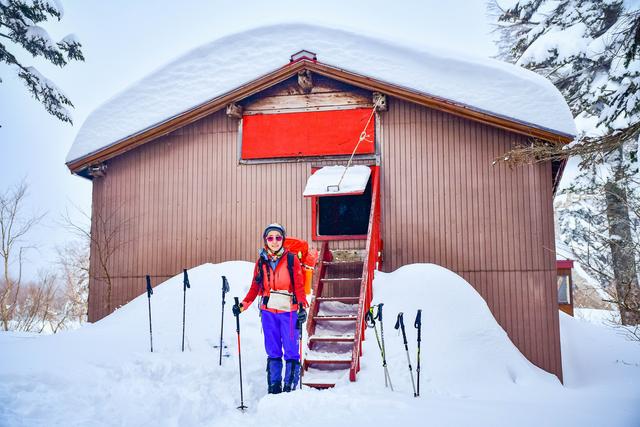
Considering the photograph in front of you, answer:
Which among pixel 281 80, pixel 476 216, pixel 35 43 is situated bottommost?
pixel 476 216

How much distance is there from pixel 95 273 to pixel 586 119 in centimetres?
1449

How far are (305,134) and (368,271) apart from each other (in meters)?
3.80

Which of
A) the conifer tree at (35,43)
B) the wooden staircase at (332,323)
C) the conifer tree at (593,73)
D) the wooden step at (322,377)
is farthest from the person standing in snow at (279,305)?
the conifer tree at (593,73)

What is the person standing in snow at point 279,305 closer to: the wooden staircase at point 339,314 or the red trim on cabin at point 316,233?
the wooden staircase at point 339,314

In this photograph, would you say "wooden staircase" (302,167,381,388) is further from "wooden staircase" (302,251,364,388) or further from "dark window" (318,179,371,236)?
"dark window" (318,179,371,236)

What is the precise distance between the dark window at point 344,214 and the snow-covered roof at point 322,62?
2642 mm

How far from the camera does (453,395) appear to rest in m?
7.08

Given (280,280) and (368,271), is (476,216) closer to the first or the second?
(368,271)

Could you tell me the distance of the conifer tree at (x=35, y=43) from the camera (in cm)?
1281

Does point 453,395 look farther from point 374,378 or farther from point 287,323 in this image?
point 287,323

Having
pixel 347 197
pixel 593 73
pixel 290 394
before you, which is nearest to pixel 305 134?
pixel 347 197

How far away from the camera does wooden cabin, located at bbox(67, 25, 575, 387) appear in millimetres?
9711

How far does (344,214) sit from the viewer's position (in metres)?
11.8

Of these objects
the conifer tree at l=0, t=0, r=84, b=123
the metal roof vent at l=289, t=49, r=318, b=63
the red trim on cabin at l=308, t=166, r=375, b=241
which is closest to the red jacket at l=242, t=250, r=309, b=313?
the red trim on cabin at l=308, t=166, r=375, b=241
